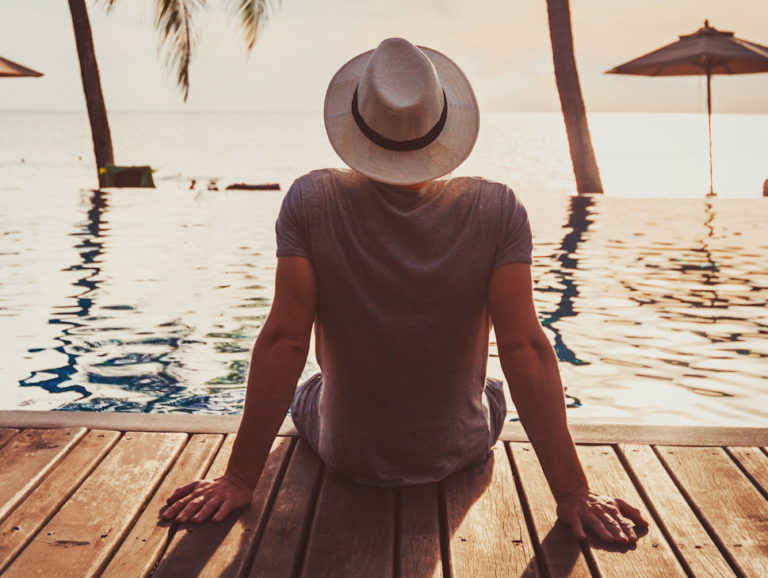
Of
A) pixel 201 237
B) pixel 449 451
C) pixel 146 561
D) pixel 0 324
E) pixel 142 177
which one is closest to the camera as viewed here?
pixel 146 561

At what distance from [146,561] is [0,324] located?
14.2 feet

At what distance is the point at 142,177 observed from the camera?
1398cm

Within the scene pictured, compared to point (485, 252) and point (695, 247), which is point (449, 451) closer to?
point (485, 252)

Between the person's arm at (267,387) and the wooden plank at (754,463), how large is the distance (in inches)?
52.6

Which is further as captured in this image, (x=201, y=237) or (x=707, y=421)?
(x=201, y=237)

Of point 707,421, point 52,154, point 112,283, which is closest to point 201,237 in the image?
point 112,283

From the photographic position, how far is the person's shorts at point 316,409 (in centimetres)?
253

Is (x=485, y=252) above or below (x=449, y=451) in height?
above

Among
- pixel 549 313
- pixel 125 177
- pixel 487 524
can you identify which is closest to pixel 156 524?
pixel 487 524

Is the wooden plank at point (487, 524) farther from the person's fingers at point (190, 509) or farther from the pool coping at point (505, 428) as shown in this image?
the person's fingers at point (190, 509)

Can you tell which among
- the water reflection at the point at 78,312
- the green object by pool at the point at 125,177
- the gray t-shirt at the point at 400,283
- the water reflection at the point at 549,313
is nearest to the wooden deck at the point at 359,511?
the gray t-shirt at the point at 400,283

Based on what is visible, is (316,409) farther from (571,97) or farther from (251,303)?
(571,97)

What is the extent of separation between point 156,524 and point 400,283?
33.9 inches

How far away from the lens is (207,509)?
216 centimetres
